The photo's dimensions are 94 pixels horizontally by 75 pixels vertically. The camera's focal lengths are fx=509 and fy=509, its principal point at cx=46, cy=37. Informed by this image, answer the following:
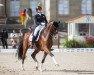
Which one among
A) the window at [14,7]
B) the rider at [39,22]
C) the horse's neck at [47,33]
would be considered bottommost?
the window at [14,7]

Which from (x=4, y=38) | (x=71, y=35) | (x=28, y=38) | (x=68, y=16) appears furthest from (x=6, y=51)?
(x=68, y=16)

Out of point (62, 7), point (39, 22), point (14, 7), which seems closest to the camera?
point (39, 22)

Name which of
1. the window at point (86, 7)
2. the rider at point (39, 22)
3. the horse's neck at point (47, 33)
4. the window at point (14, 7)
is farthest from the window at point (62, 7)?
the horse's neck at point (47, 33)

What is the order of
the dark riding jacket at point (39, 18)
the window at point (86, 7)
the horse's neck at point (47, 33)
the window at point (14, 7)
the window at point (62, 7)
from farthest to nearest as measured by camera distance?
the window at point (14, 7)
the window at point (86, 7)
the window at point (62, 7)
the dark riding jacket at point (39, 18)
the horse's neck at point (47, 33)

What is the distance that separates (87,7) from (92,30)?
12.3 meters

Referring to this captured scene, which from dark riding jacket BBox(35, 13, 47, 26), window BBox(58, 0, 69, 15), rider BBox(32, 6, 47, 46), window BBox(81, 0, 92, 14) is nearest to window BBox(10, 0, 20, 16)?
window BBox(58, 0, 69, 15)

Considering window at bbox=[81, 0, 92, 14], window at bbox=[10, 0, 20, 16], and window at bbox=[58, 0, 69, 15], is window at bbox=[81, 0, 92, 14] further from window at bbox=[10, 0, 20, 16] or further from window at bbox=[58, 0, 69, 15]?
window at bbox=[10, 0, 20, 16]

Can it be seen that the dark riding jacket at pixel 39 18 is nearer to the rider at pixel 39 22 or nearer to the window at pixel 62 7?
the rider at pixel 39 22

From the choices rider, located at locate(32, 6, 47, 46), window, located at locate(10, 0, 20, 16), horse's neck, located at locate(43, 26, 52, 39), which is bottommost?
window, located at locate(10, 0, 20, 16)

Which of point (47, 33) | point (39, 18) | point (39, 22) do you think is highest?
point (39, 18)

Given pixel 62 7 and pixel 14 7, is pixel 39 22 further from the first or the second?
→ pixel 14 7

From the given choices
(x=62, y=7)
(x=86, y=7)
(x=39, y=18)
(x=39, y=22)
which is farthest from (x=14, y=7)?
(x=39, y=18)

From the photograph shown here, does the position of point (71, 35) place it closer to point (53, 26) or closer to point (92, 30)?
point (92, 30)

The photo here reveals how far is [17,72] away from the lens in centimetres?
1880
